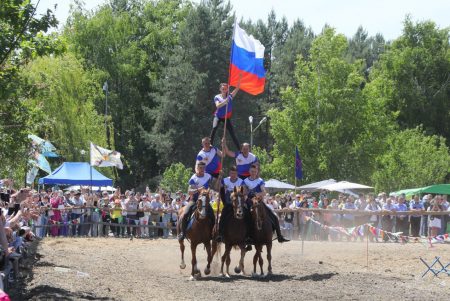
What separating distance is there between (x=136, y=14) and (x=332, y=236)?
51.3 meters

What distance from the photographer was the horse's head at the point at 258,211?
18062 mm

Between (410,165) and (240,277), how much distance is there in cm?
3861

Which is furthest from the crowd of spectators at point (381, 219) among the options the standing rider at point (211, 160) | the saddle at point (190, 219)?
the saddle at point (190, 219)

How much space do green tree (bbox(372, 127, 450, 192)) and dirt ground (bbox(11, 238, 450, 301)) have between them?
28.3m

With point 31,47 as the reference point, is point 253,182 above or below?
below

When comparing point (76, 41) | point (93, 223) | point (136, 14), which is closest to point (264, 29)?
point (136, 14)

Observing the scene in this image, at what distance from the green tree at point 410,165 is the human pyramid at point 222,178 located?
37.2m

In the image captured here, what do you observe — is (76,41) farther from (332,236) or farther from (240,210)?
(240,210)

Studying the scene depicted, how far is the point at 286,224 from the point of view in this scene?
30969 millimetres

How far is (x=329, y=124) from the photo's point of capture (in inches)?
2105

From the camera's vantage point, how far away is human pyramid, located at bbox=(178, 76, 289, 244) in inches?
720

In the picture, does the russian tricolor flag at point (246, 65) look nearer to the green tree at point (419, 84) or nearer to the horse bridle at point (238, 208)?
the horse bridle at point (238, 208)

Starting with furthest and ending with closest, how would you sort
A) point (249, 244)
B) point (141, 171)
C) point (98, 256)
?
1. point (141, 171)
2. point (98, 256)
3. point (249, 244)

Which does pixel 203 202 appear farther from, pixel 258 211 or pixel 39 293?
pixel 39 293
